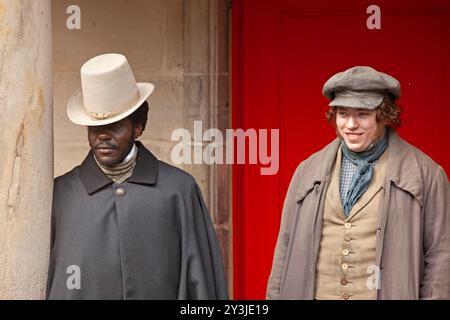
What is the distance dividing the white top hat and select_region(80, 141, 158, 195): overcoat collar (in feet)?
0.63

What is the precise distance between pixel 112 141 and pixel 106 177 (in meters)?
0.18

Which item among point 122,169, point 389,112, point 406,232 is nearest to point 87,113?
point 122,169

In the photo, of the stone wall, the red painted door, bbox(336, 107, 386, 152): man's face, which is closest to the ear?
the stone wall

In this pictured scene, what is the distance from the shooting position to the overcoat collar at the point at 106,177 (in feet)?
19.0

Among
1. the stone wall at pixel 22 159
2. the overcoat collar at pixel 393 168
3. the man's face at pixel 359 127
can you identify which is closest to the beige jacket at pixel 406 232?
the overcoat collar at pixel 393 168

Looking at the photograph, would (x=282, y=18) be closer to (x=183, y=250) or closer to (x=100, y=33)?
(x=100, y=33)

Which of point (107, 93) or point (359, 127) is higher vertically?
point (107, 93)

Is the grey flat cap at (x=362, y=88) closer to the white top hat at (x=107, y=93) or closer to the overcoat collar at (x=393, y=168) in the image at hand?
the overcoat collar at (x=393, y=168)

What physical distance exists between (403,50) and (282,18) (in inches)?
27.1

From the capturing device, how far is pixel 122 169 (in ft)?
19.0

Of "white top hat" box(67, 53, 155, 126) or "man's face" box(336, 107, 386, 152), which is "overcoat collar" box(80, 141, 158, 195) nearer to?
"white top hat" box(67, 53, 155, 126)

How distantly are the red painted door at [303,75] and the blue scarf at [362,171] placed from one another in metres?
1.77

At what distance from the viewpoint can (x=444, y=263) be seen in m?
5.52

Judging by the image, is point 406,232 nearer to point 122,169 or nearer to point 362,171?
point 362,171
